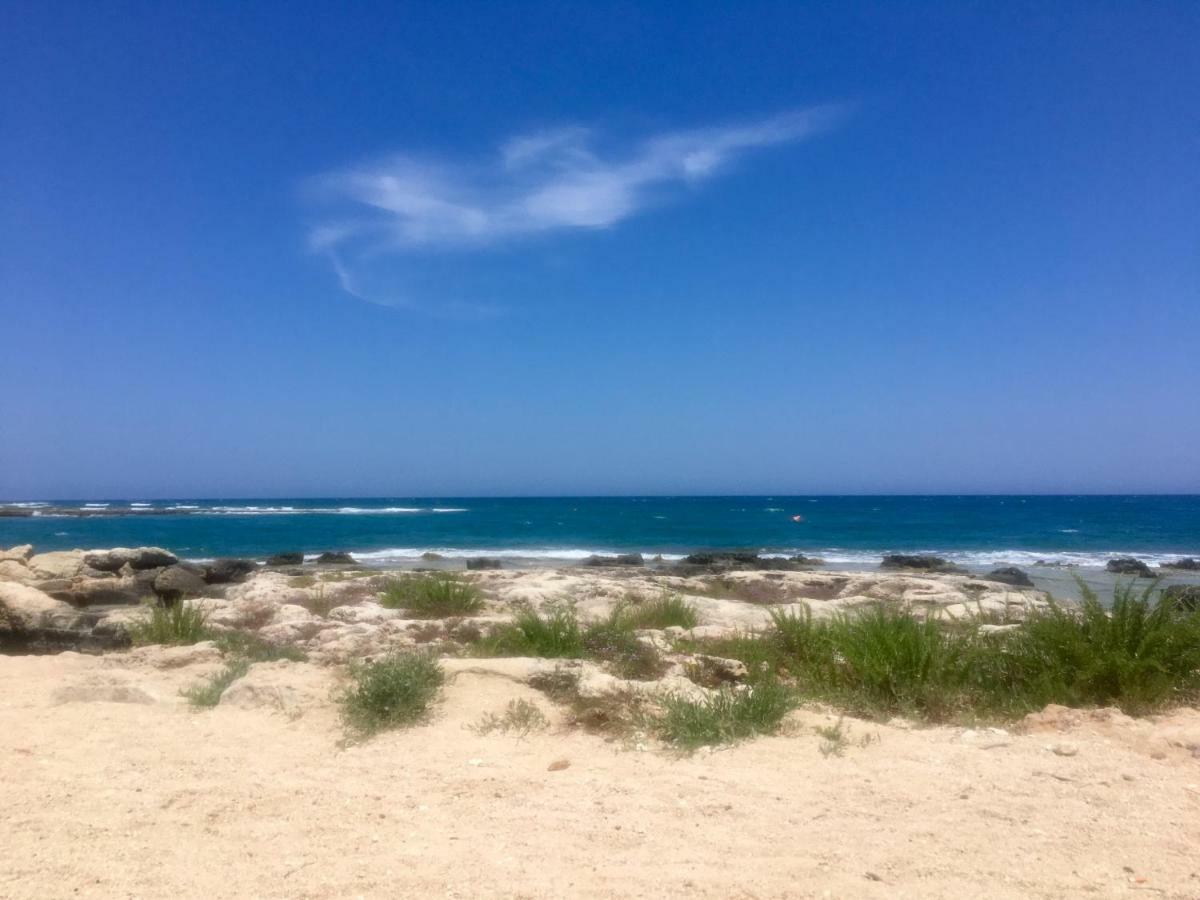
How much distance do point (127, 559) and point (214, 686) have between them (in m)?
16.1

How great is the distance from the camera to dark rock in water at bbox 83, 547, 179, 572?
2006 centimetres

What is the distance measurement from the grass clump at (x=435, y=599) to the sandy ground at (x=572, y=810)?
4067mm

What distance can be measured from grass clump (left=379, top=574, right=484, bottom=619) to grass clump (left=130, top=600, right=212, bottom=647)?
239 centimetres

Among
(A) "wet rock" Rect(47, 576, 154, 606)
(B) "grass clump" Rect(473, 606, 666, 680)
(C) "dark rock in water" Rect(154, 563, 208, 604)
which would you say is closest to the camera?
(B) "grass clump" Rect(473, 606, 666, 680)

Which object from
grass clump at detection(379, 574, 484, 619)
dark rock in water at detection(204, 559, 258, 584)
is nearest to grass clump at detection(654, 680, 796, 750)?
grass clump at detection(379, 574, 484, 619)

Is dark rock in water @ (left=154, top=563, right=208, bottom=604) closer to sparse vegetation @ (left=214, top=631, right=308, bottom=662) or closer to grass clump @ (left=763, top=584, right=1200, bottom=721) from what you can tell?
sparse vegetation @ (left=214, top=631, right=308, bottom=662)

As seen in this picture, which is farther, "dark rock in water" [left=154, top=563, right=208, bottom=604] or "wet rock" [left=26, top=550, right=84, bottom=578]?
"wet rock" [left=26, top=550, right=84, bottom=578]

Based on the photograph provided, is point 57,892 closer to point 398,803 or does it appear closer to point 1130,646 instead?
point 398,803

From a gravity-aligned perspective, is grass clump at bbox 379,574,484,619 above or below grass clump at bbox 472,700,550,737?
above

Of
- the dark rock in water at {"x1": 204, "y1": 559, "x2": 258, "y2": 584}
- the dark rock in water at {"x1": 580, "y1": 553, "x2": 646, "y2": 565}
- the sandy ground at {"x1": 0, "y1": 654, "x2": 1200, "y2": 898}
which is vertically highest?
the sandy ground at {"x1": 0, "y1": 654, "x2": 1200, "y2": 898}

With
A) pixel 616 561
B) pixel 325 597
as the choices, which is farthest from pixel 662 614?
pixel 616 561

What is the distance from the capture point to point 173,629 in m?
9.01

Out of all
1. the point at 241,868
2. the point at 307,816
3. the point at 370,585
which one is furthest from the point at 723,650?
the point at 370,585

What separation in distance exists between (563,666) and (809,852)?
3.33 meters
